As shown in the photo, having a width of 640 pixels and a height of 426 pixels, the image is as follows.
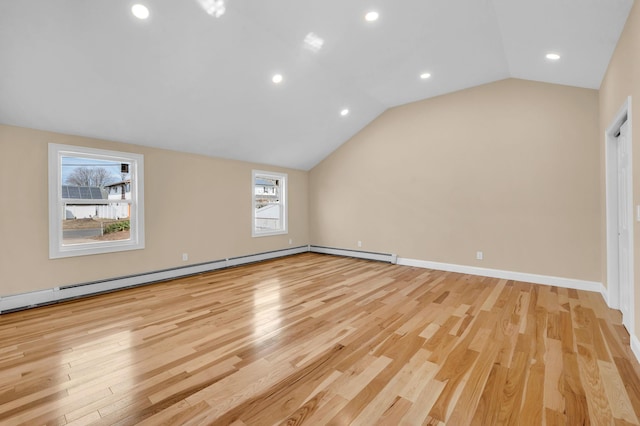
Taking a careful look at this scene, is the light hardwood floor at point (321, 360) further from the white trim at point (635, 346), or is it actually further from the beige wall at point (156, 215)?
the beige wall at point (156, 215)

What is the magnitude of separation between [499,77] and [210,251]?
5647mm

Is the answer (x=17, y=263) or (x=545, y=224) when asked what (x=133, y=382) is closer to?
(x=17, y=263)

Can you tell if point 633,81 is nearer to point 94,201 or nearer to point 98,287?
point 94,201

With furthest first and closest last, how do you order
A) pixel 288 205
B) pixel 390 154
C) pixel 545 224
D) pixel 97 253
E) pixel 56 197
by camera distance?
pixel 288 205 < pixel 390 154 < pixel 545 224 < pixel 97 253 < pixel 56 197

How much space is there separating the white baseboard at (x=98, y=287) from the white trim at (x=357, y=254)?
1976 millimetres

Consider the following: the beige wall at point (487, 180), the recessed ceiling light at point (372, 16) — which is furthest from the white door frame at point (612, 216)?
the recessed ceiling light at point (372, 16)

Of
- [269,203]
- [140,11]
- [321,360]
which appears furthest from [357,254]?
[140,11]

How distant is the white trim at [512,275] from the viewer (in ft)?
13.1

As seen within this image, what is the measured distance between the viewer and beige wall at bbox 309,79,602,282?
13.3 feet

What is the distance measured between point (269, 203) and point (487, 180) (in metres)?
4.36

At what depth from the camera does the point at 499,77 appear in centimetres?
451

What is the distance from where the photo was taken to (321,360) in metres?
2.21

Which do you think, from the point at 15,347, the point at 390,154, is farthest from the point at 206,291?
the point at 390,154

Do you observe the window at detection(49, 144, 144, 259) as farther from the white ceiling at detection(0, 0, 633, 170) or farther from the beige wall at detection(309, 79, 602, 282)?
the beige wall at detection(309, 79, 602, 282)
